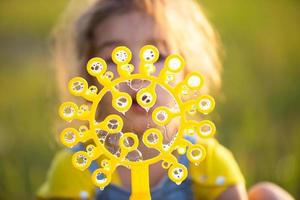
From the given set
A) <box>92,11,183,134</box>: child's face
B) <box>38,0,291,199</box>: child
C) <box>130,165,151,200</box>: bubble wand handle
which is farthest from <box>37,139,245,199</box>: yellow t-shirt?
<box>130,165,151,200</box>: bubble wand handle

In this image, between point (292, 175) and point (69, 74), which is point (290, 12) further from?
point (69, 74)

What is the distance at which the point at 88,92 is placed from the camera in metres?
0.74

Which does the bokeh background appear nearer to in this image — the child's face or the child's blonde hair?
the child's blonde hair

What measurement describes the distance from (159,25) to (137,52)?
6 cm

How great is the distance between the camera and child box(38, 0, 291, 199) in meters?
1.00

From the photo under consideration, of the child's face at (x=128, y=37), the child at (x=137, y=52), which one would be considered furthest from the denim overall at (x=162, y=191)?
the child's face at (x=128, y=37)

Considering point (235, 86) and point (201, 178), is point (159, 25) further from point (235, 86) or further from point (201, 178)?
point (235, 86)

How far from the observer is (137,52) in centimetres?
97

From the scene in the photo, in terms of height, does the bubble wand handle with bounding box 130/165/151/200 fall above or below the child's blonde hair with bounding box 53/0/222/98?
below

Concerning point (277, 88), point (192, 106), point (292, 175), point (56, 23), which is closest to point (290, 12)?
point (277, 88)

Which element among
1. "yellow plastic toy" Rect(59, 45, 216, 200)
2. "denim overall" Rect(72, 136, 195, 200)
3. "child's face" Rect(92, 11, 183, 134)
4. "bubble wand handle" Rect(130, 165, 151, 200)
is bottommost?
"denim overall" Rect(72, 136, 195, 200)

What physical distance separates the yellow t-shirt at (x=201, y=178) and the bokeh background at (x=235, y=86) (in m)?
0.20

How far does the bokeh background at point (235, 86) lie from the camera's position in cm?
131

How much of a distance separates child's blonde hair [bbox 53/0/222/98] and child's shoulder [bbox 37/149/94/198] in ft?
0.49
